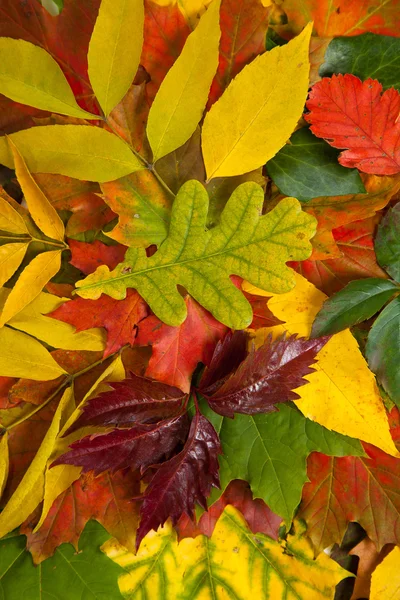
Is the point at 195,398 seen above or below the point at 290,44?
below

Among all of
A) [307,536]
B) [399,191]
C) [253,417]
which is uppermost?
[399,191]

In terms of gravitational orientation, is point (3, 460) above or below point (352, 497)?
above

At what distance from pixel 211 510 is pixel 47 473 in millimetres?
180

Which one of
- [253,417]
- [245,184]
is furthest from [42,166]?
[253,417]

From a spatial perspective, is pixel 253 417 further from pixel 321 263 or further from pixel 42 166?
pixel 42 166

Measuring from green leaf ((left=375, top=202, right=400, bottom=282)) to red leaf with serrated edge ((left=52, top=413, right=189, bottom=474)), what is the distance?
0.23m

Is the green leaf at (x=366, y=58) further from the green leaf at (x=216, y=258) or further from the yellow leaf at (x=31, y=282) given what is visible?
the yellow leaf at (x=31, y=282)

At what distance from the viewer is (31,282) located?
0.47 m

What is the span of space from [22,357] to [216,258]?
20 cm

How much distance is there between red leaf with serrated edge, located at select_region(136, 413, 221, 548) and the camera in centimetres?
48

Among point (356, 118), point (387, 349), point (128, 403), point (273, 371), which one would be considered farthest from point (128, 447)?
point (356, 118)

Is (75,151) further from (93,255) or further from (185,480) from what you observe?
(185,480)

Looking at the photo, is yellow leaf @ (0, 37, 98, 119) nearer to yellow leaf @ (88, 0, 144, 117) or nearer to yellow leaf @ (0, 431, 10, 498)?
yellow leaf @ (88, 0, 144, 117)

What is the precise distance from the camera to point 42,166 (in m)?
0.47
